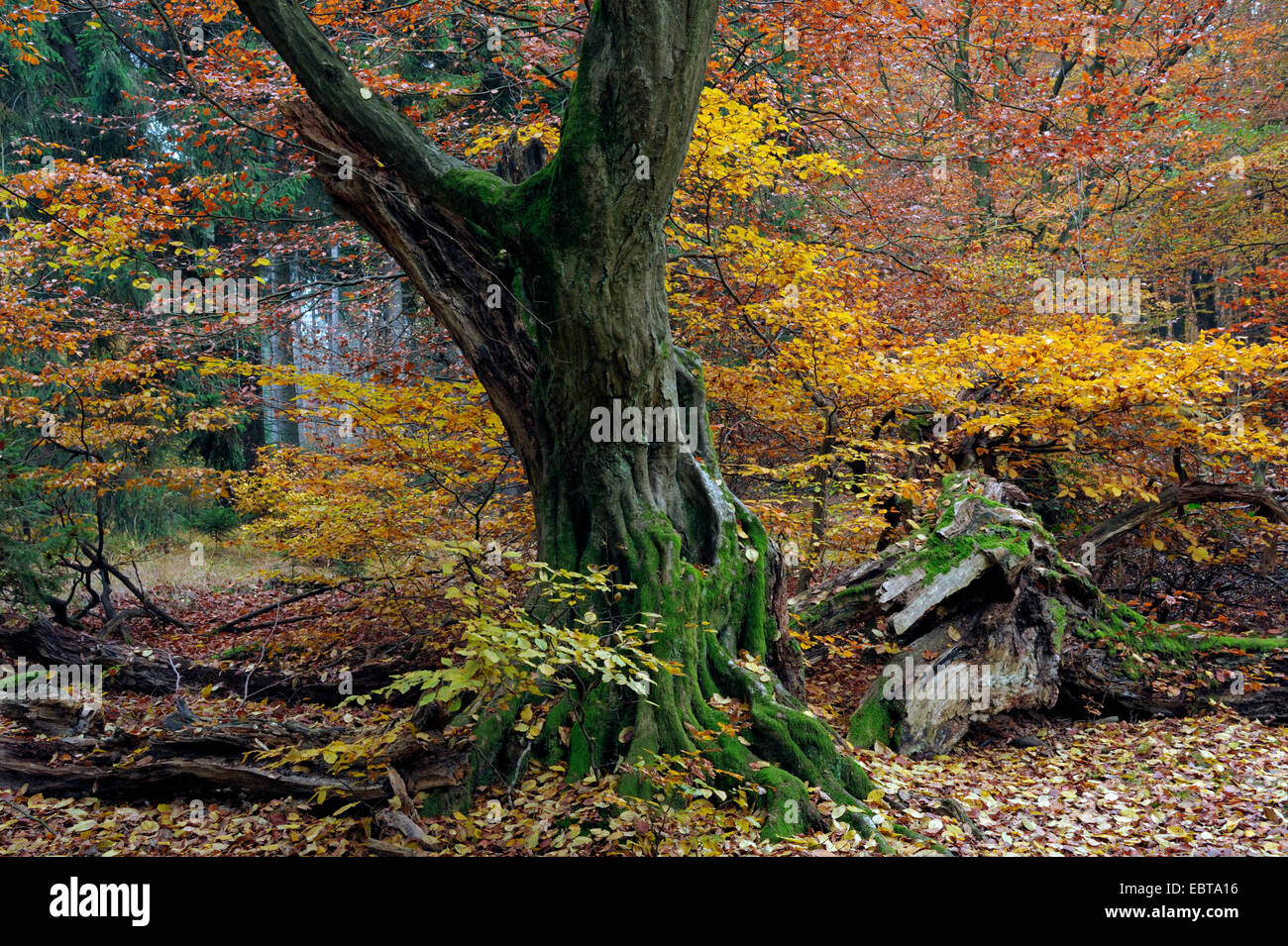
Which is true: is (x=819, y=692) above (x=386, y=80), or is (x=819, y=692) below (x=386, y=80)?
below

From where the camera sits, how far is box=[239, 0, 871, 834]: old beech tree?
4027mm

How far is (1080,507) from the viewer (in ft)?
30.2

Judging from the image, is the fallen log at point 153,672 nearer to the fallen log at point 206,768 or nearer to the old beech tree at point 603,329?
the fallen log at point 206,768

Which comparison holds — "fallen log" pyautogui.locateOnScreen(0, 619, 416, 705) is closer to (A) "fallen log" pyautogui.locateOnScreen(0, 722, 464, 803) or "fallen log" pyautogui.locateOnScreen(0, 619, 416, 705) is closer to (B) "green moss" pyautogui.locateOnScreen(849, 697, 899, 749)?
(A) "fallen log" pyautogui.locateOnScreen(0, 722, 464, 803)

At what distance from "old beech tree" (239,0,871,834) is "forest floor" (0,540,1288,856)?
31 cm

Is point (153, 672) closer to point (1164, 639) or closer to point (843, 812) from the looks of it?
point (843, 812)

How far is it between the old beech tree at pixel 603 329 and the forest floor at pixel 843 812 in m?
0.31

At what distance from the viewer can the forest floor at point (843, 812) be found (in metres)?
3.74

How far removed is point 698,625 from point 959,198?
1363 cm

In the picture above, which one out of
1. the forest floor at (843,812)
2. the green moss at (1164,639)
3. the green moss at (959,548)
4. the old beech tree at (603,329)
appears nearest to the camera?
the forest floor at (843,812)

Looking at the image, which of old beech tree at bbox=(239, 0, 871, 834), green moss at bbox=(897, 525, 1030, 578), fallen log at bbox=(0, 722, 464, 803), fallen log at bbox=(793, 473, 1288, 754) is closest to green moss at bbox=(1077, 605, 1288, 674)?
fallen log at bbox=(793, 473, 1288, 754)

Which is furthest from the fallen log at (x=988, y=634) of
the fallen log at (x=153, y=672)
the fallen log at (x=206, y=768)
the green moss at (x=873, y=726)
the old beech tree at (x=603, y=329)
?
the fallen log at (x=153, y=672)
